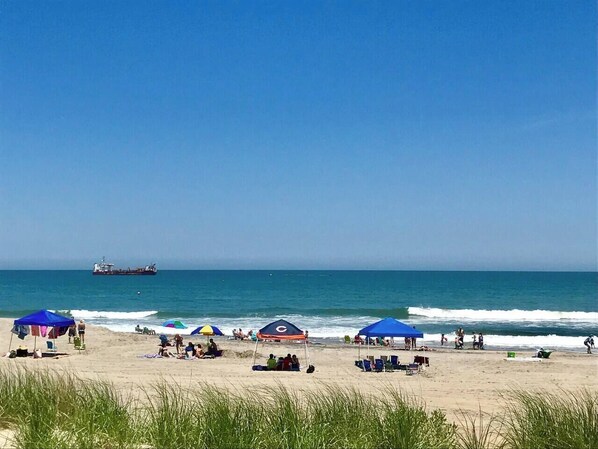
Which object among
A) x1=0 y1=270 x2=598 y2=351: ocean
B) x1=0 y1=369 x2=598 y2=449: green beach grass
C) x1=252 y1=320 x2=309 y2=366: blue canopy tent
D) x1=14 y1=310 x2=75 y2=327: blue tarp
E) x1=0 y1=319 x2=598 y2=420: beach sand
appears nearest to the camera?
x1=0 y1=369 x2=598 y2=449: green beach grass

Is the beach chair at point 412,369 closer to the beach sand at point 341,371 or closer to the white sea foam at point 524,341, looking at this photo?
the beach sand at point 341,371

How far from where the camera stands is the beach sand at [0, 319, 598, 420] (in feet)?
47.2

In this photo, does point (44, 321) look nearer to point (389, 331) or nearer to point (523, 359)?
point (389, 331)

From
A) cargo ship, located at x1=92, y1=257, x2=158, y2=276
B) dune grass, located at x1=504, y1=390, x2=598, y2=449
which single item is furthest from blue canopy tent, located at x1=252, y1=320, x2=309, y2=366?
cargo ship, located at x1=92, y1=257, x2=158, y2=276

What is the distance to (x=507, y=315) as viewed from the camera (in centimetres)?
5344

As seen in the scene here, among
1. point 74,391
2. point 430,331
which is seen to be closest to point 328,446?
point 74,391

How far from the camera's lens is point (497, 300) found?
241 feet

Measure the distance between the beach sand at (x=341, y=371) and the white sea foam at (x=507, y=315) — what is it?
25.2 meters

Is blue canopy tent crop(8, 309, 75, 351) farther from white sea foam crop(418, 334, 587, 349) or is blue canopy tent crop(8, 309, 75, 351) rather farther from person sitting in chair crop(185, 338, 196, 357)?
white sea foam crop(418, 334, 587, 349)

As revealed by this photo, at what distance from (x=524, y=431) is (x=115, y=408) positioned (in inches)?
184

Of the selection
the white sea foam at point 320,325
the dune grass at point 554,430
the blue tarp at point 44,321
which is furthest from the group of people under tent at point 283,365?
the white sea foam at point 320,325

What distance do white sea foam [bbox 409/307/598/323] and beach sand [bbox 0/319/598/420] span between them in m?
25.2

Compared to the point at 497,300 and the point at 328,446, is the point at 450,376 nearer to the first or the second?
the point at 328,446

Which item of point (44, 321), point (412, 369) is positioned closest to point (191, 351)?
point (44, 321)
